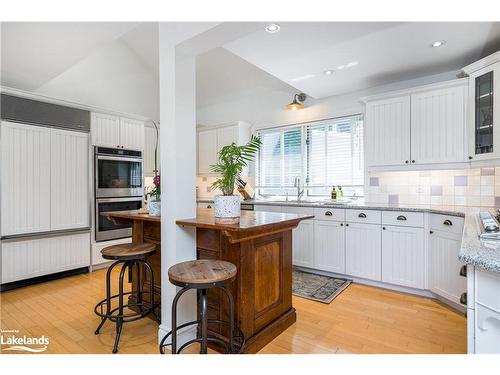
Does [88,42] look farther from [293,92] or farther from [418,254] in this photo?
[418,254]

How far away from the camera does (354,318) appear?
2.49m

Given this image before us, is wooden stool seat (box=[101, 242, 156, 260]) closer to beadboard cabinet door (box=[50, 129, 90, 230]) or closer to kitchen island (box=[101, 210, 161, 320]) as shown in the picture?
kitchen island (box=[101, 210, 161, 320])

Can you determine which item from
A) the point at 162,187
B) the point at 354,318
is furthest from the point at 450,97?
the point at 162,187

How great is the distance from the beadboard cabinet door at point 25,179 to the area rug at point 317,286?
316 centimetres

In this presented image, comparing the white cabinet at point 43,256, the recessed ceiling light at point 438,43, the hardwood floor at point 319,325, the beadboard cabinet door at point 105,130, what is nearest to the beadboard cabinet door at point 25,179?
the white cabinet at point 43,256

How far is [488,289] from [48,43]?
3795mm

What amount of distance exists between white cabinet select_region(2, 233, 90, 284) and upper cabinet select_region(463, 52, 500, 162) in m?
4.74

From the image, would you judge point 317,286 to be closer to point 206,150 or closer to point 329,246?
point 329,246

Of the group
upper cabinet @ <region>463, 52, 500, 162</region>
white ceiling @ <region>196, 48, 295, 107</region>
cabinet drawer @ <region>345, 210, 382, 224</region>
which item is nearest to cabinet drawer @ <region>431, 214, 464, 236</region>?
cabinet drawer @ <region>345, 210, 382, 224</region>

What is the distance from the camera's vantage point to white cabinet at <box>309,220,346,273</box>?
135 inches

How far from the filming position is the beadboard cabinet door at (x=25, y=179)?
311 centimetres

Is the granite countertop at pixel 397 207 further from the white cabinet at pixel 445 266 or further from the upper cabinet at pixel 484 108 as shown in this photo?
the upper cabinet at pixel 484 108

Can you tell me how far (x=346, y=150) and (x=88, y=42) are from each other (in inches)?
135
